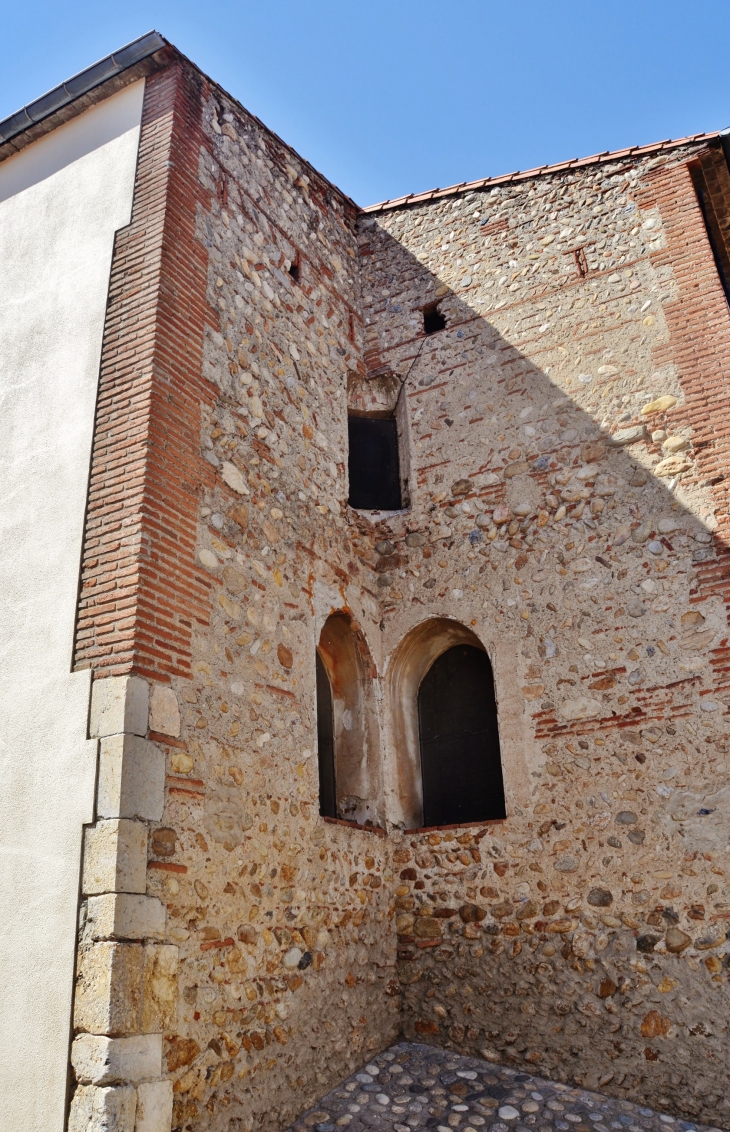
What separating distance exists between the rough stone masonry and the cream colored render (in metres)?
0.16

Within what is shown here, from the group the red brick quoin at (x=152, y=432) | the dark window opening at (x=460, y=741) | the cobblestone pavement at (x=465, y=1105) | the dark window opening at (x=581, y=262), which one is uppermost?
the dark window opening at (x=581, y=262)

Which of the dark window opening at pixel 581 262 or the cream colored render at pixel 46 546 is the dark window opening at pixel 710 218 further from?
the cream colored render at pixel 46 546

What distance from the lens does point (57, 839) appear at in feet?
14.1

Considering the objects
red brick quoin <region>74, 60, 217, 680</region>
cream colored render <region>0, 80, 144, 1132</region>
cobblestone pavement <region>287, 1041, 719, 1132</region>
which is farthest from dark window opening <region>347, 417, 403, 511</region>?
cobblestone pavement <region>287, 1041, 719, 1132</region>

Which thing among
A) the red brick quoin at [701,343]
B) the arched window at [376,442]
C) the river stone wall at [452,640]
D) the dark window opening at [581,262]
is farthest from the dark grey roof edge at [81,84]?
the red brick quoin at [701,343]

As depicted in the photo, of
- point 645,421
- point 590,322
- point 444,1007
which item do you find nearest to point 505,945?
point 444,1007

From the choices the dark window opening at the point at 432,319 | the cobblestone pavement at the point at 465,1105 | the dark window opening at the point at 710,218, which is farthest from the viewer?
the dark window opening at the point at 432,319

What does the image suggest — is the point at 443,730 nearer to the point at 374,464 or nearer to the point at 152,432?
the point at 374,464

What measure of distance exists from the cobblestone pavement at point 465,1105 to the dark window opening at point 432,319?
5.94 meters

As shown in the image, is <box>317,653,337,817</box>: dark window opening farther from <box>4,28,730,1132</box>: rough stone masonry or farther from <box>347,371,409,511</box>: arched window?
<box>347,371,409,511</box>: arched window

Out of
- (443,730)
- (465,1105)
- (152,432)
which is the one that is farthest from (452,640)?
(465,1105)

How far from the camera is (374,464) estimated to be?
798 centimetres

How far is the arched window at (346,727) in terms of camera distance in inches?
257

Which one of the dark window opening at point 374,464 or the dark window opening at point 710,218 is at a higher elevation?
the dark window opening at point 710,218
